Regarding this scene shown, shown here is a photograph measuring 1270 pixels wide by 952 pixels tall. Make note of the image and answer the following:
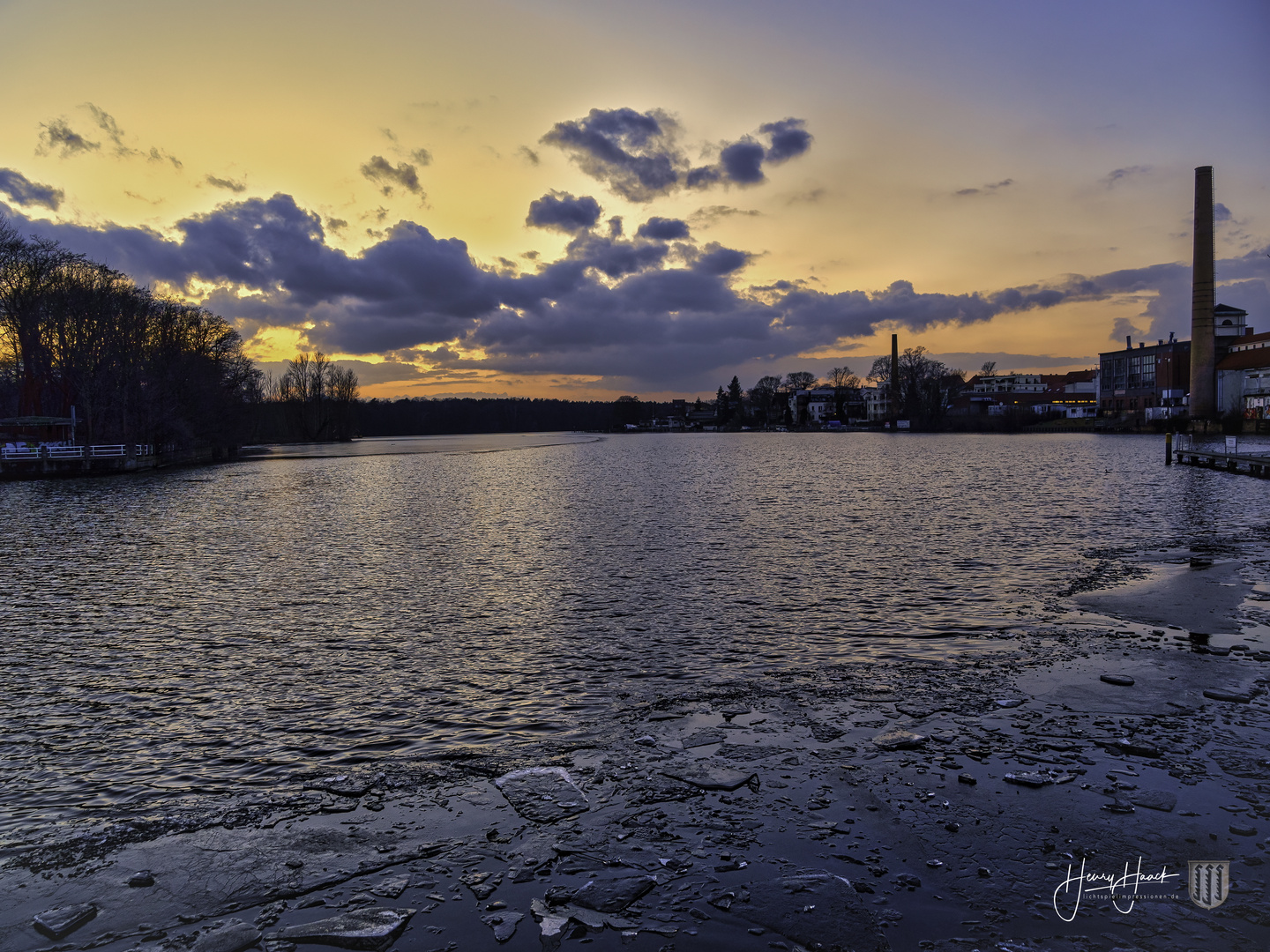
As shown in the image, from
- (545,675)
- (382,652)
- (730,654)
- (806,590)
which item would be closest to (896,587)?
(806,590)

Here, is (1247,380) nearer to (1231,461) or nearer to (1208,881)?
(1231,461)

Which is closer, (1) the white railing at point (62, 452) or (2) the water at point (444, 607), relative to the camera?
(2) the water at point (444, 607)

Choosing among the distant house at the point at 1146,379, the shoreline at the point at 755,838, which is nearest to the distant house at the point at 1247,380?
the distant house at the point at 1146,379

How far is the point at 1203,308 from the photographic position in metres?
87.4

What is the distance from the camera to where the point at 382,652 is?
1164 centimetres

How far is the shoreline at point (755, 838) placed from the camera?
15.8 feet

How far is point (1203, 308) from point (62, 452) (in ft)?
401

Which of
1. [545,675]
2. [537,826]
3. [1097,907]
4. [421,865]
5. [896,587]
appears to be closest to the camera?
[1097,907]

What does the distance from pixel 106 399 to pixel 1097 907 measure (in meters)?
81.4

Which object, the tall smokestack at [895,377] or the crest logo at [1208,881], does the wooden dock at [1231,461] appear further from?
the tall smokestack at [895,377]

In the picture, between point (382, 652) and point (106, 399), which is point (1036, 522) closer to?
point (382, 652)

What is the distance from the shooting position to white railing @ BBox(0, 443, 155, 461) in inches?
2311

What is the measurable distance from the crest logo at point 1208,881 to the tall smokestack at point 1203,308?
342ft

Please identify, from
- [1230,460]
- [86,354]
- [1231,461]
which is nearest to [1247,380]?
[1230,460]
